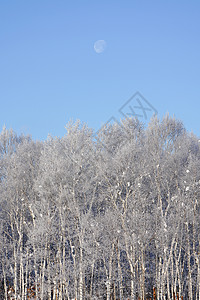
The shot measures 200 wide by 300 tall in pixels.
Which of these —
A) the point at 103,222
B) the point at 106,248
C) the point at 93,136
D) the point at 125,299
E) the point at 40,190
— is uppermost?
the point at 93,136

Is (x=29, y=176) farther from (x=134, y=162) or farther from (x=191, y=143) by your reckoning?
(x=191, y=143)

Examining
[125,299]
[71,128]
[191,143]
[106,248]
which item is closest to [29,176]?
[71,128]

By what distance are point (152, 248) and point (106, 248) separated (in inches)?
91.0

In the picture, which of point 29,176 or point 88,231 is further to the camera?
point 29,176

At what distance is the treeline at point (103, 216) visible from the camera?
10.3m

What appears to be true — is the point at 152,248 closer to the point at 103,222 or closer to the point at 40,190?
the point at 103,222

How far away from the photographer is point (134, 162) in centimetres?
1494

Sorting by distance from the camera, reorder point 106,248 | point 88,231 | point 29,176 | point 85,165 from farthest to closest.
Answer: point 29,176
point 85,165
point 88,231
point 106,248

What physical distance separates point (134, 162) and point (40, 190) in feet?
15.5

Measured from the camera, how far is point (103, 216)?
1267cm

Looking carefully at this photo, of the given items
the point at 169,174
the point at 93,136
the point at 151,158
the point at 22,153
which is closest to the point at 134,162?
the point at 151,158

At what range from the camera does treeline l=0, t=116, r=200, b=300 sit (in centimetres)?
1027

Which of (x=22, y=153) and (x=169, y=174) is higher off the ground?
(x=22, y=153)

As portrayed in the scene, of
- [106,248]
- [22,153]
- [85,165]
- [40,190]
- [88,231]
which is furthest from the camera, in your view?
[22,153]
